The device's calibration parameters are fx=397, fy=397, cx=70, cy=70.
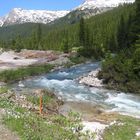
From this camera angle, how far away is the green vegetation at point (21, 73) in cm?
6322

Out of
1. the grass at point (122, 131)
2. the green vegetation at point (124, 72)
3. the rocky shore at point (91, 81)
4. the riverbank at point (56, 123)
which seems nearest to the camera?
the riverbank at point (56, 123)

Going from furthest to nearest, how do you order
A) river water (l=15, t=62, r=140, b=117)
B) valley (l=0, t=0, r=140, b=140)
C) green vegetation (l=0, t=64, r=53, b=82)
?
green vegetation (l=0, t=64, r=53, b=82) → river water (l=15, t=62, r=140, b=117) → valley (l=0, t=0, r=140, b=140)

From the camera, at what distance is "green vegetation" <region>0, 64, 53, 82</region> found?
63219 mm

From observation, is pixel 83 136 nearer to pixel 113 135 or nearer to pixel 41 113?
pixel 113 135

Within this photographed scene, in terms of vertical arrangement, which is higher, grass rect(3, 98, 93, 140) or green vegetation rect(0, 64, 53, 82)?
grass rect(3, 98, 93, 140)

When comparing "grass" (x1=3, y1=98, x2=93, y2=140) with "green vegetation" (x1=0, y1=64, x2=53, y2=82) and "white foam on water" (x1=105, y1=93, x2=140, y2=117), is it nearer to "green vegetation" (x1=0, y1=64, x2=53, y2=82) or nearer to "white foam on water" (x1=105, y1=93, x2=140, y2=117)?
"white foam on water" (x1=105, y1=93, x2=140, y2=117)

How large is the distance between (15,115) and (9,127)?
2.55m

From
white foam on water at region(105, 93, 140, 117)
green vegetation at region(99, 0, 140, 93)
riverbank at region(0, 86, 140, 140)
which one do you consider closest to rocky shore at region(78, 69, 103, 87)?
green vegetation at region(99, 0, 140, 93)

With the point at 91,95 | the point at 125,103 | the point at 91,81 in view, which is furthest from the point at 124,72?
the point at 125,103

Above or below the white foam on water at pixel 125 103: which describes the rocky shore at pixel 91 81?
above

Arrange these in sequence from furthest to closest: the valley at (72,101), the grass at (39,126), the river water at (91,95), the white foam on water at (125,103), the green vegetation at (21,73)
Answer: the green vegetation at (21,73) → the river water at (91,95) → the white foam on water at (125,103) → the valley at (72,101) → the grass at (39,126)

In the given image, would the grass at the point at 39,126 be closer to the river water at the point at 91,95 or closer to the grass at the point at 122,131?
the grass at the point at 122,131

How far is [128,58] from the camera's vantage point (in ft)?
184

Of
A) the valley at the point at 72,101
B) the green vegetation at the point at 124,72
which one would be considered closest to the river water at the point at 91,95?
the valley at the point at 72,101
